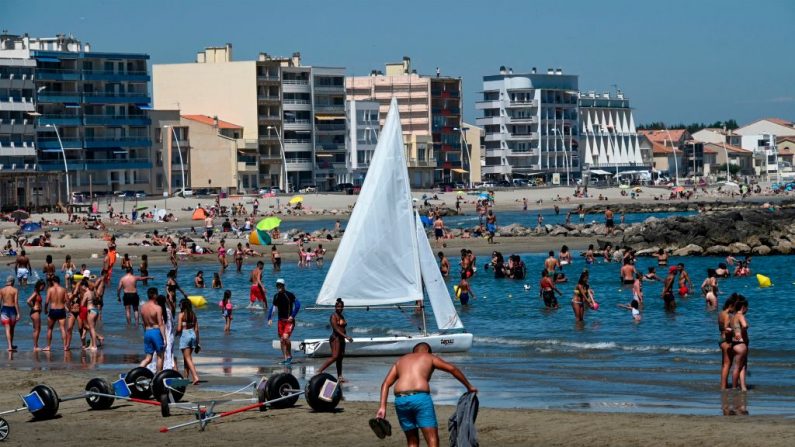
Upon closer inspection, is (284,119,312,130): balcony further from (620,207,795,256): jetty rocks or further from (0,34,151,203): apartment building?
(620,207,795,256): jetty rocks

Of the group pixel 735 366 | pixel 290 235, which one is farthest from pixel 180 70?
pixel 735 366

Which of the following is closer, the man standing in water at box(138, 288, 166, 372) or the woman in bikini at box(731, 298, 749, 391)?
the woman in bikini at box(731, 298, 749, 391)

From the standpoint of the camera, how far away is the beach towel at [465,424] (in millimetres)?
11750

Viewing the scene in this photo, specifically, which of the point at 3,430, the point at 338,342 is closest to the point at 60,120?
the point at 338,342

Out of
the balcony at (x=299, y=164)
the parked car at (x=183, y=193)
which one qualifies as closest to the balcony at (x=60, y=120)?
the parked car at (x=183, y=193)

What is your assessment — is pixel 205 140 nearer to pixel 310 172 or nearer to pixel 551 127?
pixel 310 172

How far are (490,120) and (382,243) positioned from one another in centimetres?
13483

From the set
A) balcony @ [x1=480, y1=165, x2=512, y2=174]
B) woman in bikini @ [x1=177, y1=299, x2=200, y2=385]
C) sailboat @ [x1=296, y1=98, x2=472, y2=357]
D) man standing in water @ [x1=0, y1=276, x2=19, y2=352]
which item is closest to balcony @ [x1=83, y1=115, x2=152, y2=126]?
balcony @ [x1=480, y1=165, x2=512, y2=174]

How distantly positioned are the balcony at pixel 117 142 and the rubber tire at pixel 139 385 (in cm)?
9039

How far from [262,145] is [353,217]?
99221mm

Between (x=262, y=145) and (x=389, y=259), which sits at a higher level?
(x=262, y=145)

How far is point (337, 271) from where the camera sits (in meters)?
22.5

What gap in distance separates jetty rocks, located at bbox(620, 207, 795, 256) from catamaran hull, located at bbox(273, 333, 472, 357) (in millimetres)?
30090

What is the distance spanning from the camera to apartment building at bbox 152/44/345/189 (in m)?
121
